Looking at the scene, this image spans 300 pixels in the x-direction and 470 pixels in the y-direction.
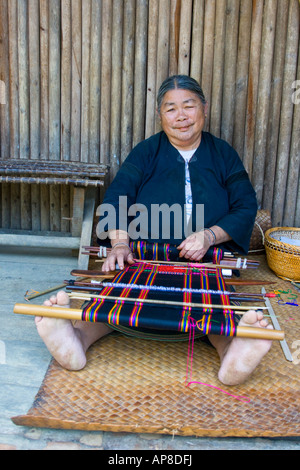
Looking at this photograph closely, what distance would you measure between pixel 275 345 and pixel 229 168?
1.20 metres

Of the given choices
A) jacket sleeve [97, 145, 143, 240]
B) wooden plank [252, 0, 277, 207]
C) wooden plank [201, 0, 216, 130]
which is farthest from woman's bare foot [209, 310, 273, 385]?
wooden plank [201, 0, 216, 130]

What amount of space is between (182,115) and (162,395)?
1687 mm

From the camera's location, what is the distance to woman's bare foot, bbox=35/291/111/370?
1.53m

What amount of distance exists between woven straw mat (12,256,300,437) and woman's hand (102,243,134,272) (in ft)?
1.30

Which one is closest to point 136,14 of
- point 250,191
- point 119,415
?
point 250,191

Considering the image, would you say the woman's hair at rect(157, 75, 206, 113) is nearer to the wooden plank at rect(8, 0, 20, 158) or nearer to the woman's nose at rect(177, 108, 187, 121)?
the woman's nose at rect(177, 108, 187, 121)

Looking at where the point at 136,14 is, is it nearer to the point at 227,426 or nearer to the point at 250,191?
the point at 250,191

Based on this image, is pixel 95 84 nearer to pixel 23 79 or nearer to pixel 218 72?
pixel 23 79

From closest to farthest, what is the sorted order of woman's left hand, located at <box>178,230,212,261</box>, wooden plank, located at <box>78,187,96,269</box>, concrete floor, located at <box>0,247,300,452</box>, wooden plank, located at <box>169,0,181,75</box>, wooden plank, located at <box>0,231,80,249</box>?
concrete floor, located at <box>0,247,300,452</box>
woman's left hand, located at <box>178,230,212,261</box>
wooden plank, located at <box>78,187,96,269</box>
wooden plank, located at <box>0,231,80,249</box>
wooden plank, located at <box>169,0,181,75</box>

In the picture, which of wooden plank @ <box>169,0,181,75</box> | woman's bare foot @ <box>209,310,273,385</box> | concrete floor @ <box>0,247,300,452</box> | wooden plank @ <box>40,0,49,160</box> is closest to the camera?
concrete floor @ <box>0,247,300,452</box>

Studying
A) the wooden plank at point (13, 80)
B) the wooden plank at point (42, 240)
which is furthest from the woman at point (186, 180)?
the wooden plank at point (13, 80)
